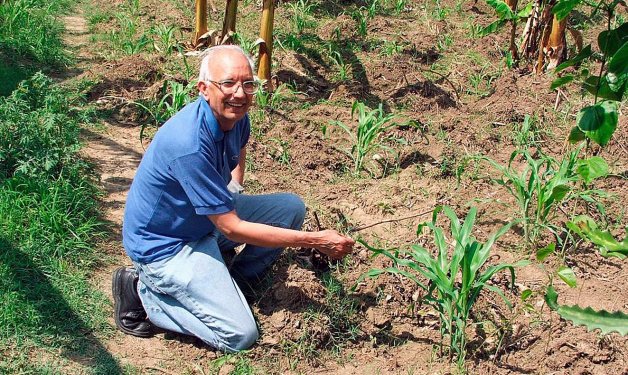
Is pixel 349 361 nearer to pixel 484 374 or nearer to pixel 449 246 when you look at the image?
pixel 484 374

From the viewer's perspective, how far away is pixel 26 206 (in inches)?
182

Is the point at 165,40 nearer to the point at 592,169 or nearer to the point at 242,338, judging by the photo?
the point at 242,338

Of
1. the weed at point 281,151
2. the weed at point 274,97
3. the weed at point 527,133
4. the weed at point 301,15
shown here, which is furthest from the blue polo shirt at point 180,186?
the weed at point 301,15

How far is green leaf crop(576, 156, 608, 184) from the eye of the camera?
172 inches

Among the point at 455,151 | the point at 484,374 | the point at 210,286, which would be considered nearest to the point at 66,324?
the point at 210,286

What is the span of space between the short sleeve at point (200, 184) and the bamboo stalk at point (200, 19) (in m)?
3.67

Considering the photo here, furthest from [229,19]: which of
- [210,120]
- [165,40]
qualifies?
[210,120]

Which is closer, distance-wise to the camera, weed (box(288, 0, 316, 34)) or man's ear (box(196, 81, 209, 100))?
man's ear (box(196, 81, 209, 100))

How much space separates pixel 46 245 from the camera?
4434 millimetres

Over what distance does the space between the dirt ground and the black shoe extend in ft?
0.17

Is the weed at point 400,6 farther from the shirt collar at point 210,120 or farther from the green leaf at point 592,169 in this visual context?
the shirt collar at point 210,120

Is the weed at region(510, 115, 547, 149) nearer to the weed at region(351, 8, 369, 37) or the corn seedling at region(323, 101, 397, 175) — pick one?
the corn seedling at region(323, 101, 397, 175)

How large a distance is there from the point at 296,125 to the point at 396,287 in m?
1.98

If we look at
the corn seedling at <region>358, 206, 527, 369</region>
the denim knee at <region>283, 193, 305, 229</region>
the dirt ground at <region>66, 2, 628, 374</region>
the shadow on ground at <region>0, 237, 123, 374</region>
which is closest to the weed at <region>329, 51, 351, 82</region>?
the dirt ground at <region>66, 2, 628, 374</region>
